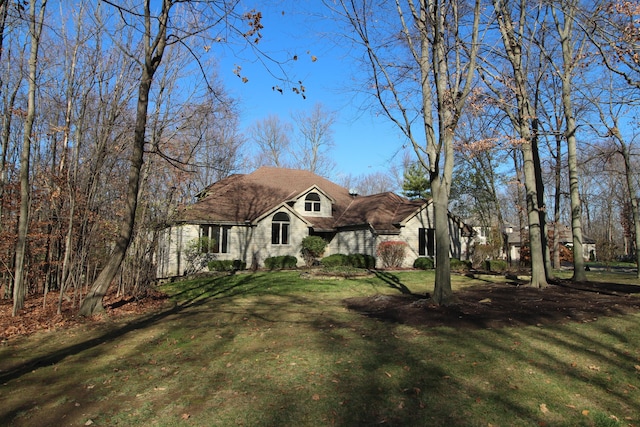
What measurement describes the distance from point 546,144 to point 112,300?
25631mm

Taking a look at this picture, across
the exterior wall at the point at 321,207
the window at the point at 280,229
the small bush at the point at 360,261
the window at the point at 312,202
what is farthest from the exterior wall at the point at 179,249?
the small bush at the point at 360,261

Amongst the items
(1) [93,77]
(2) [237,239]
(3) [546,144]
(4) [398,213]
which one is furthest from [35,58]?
(3) [546,144]

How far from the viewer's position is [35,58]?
35.4ft

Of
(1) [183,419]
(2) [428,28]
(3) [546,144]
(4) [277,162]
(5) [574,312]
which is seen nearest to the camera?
(1) [183,419]

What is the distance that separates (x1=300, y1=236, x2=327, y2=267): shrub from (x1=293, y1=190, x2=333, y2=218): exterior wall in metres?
2.83

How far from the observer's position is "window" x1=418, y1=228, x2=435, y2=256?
1019 inches

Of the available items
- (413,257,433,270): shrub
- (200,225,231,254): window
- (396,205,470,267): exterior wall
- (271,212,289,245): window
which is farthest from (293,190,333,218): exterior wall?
(413,257,433,270): shrub

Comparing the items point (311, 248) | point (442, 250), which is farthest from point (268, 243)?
point (442, 250)

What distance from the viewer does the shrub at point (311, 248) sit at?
2425cm

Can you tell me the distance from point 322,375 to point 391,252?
18.5m

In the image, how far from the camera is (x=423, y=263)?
23.9 meters

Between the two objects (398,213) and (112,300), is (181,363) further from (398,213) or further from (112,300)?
(398,213)

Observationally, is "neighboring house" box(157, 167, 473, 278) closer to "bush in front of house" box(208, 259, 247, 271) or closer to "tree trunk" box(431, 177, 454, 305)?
"bush in front of house" box(208, 259, 247, 271)

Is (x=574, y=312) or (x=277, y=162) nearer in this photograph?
(x=574, y=312)
